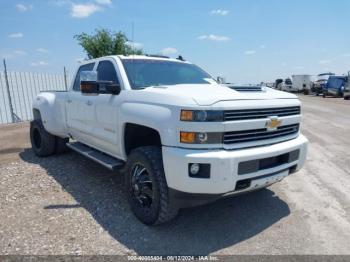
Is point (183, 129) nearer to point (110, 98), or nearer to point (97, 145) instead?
point (110, 98)

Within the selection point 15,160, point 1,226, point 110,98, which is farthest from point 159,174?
point 15,160

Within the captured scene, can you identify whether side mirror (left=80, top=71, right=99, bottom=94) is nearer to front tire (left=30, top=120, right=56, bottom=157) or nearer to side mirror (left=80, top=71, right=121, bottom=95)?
side mirror (left=80, top=71, right=121, bottom=95)

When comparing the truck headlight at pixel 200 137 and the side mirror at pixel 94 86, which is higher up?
the side mirror at pixel 94 86

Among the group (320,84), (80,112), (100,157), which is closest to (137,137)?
(100,157)

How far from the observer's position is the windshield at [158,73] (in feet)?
14.1

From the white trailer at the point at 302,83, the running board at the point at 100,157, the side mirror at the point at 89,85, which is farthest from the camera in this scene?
the white trailer at the point at 302,83

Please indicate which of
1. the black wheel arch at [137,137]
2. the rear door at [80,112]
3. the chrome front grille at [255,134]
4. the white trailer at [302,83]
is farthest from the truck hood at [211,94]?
the white trailer at [302,83]

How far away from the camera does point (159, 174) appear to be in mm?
3377

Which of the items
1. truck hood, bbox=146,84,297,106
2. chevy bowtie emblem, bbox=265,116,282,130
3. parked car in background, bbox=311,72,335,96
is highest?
truck hood, bbox=146,84,297,106

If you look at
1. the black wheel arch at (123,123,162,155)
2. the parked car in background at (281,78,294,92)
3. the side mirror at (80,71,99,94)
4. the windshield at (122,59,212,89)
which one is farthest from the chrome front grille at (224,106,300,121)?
the parked car in background at (281,78,294,92)

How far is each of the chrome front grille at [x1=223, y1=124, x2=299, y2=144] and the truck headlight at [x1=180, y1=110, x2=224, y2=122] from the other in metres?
0.20

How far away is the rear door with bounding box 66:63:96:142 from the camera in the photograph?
4.96 m

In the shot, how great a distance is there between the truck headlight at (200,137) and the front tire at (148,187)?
0.48m

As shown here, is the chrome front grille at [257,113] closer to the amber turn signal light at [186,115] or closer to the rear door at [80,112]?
the amber turn signal light at [186,115]
